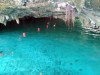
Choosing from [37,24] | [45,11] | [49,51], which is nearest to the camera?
[49,51]

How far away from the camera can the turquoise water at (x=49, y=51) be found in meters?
8.24

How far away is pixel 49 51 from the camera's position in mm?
9719

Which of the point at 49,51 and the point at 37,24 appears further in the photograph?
the point at 37,24

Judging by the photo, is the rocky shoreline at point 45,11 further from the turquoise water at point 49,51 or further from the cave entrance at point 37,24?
the cave entrance at point 37,24

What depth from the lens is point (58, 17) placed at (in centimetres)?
1260

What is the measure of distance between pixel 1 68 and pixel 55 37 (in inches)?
143

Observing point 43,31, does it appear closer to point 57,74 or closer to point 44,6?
point 44,6

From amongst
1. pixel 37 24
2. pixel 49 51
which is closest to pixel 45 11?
pixel 37 24

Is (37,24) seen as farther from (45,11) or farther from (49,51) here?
(49,51)

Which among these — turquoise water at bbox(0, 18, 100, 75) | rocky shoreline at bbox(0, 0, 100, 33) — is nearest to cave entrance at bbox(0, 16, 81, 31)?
turquoise water at bbox(0, 18, 100, 75)

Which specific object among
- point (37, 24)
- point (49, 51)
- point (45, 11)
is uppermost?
point (45, 11)

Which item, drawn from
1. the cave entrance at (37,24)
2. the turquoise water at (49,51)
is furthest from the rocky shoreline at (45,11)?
the cave entrance at (37,24)

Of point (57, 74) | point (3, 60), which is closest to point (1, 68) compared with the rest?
point (3, 60)

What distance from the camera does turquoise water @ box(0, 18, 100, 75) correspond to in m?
8.24
